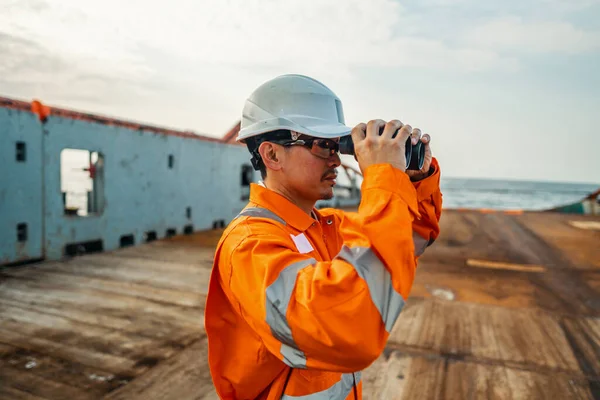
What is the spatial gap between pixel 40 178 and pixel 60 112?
0.98 m

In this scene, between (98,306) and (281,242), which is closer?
(281,242)

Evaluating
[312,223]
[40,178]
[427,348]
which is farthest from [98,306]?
[312,223]

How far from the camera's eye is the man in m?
0.95

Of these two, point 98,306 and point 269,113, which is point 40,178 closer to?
point 98,306

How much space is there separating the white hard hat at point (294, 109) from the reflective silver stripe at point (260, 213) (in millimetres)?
259

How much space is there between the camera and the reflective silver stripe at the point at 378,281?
95 centimetres

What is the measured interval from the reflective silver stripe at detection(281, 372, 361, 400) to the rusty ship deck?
152 centimetres

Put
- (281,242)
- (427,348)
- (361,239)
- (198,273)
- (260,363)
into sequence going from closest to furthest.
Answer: (361,239) < (281,242) < (260,363) < (427,348) < (198,273)

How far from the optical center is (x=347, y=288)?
3.08 feet

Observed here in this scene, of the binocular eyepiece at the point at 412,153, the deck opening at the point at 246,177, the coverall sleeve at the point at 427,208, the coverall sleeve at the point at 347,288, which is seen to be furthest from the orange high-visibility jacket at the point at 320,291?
the deck opening at the point at 246,177

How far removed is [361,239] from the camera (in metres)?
1.00

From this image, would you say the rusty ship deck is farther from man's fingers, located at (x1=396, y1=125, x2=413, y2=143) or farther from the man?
man's fingers, located at (x1=396, y1=125, x2=413, y2=143)

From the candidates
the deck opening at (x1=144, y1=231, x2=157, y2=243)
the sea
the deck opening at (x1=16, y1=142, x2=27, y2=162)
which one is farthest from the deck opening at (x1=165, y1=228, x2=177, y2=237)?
the sea

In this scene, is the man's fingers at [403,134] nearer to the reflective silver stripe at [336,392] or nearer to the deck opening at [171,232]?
the reflective silver stripe at [336,392]
